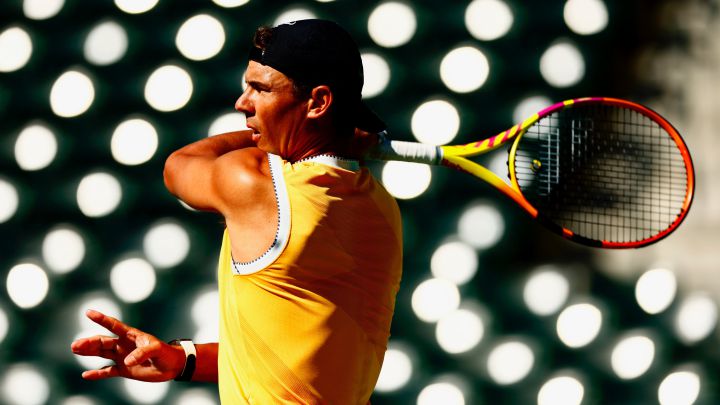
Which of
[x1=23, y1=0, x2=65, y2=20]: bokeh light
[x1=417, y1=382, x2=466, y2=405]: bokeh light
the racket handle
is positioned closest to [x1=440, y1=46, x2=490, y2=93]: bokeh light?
[x1=417, y1=382, x2=466, y2=405]: bokeh light

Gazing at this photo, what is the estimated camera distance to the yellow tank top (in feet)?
4.40

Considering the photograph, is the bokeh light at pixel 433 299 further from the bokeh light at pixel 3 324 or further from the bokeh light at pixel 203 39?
the bokeh light at pixel 3 324

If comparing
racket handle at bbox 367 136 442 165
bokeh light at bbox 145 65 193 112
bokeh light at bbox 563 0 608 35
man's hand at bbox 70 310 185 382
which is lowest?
man's hand at bbox 70 310 185 382

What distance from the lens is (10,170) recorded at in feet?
8.68

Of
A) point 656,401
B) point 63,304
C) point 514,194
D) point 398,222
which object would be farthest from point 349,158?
point 656,401

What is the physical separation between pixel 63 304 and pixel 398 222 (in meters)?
1.51

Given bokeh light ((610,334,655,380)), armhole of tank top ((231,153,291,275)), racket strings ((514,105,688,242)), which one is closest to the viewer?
armhole of tank top ((231,153,291,275))

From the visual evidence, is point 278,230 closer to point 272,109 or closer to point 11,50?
point 272,109

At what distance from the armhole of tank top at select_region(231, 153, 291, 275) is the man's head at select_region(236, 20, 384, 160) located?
0.10 meters

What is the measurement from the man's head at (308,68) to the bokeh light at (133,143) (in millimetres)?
1303

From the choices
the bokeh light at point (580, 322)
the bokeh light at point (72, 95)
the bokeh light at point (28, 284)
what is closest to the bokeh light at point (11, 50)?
the bokeh light at point (72, 95)

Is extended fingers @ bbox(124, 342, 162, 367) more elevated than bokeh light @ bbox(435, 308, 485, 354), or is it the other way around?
extended fingers @ bbox(124, 342, 162, 367)

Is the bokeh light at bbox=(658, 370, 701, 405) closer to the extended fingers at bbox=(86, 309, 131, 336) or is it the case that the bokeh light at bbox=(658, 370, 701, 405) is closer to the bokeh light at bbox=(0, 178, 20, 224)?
the extended fingers at bbox=(86, 309, 131, 336)

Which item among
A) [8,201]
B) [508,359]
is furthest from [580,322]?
A: [8,201]
